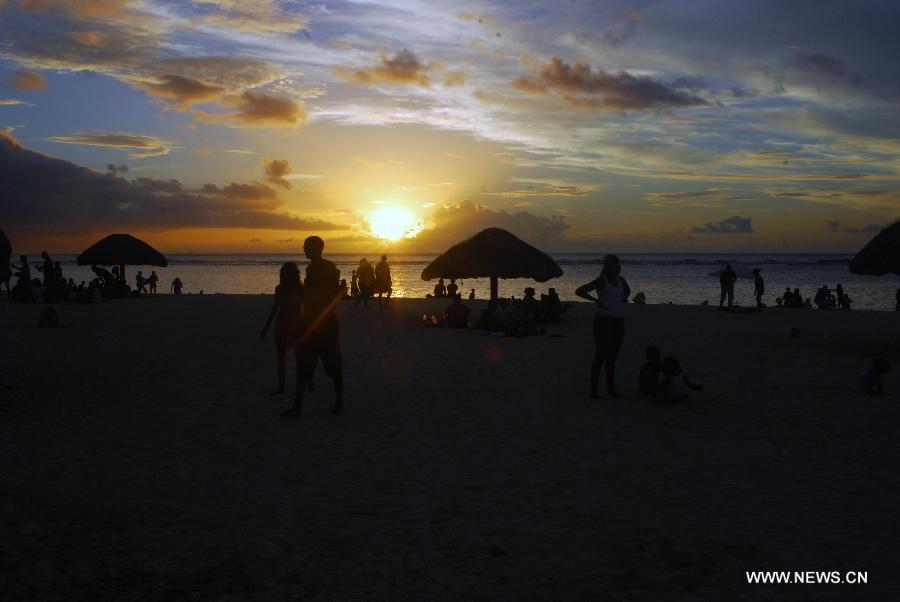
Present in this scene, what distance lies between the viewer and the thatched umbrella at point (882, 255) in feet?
43.7

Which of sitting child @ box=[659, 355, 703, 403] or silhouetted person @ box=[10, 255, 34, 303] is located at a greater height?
silhouetted person @ box=[10, 255, 34, 303]

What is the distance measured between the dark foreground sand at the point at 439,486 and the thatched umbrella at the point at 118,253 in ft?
59.5

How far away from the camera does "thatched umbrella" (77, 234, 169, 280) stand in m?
28.5

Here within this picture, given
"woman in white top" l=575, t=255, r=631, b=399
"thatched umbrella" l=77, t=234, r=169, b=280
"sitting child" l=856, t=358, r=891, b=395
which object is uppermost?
"thatched umbrella" l=77, t=234, r=169, b=280

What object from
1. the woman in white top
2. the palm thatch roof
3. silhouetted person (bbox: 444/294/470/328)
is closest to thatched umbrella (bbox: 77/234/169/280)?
the palm thatch roof

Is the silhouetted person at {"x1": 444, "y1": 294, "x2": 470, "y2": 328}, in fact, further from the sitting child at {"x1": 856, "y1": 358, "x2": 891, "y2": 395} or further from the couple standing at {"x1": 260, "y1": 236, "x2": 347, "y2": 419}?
the couple standing at {"x1": 260, "y1": 236, "x2": 347, "y2": 419}

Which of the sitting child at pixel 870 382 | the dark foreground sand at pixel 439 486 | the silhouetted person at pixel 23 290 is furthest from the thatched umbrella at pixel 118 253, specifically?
the sitting child at pixel 870 382

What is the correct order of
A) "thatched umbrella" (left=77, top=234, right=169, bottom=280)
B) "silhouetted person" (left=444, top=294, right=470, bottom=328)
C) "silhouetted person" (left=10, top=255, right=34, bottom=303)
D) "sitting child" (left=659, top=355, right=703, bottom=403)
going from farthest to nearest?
"thatched umbrella" (left=77, top=234, right=169, bottom=280) < "silhouetted person" (left=10, top=255, right=34, bottom=303) < "silhouetted person" (left=444, top=294, right=470, bottom=328) < "sitting child" (left=659, top=355, right=703, bottom=403)

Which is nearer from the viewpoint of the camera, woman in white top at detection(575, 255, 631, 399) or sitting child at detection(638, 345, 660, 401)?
woman in white top at detection(575, 255, 631, 399)

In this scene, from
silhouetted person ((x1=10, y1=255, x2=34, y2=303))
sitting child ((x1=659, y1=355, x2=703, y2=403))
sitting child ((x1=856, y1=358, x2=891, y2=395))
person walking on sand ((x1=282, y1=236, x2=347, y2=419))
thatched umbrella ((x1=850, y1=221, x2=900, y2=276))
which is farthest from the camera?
silhouetted person ((x1=10, y1=255, x2=34, y2=303))

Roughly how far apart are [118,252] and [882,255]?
2591cm

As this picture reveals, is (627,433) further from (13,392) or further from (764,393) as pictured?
(13,392)

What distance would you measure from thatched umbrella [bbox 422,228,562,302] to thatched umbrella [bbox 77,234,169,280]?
1467 cm

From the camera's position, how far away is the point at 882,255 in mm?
13539
